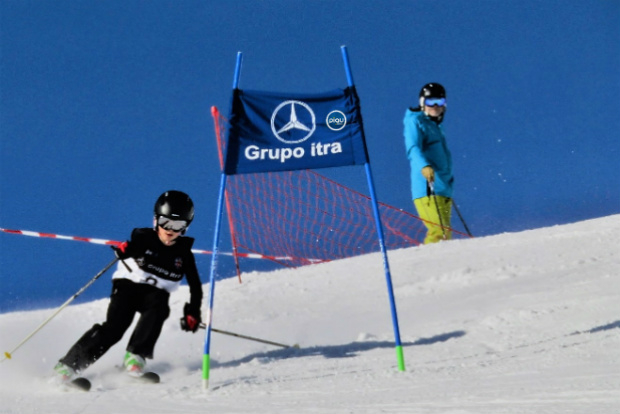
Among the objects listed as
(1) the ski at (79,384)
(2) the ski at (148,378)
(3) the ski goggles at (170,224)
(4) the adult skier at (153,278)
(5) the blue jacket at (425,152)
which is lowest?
(1) the ski at (79,384)

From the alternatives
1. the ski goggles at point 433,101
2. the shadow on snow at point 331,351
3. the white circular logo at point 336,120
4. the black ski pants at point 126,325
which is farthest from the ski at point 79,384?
the ski goggles at point 433,101

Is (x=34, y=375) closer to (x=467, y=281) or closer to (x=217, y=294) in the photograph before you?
(x=217, y=294)

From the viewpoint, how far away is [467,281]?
702 centimetres

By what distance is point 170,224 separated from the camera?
464 cm

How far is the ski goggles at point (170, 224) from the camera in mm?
4634

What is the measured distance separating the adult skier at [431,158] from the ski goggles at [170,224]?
3.65 meters

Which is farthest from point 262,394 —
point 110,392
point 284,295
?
Answer: point 284,295

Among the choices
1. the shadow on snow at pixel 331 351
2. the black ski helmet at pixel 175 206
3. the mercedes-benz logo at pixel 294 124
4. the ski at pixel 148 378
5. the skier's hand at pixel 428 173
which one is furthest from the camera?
the skier's hand at pixel 428 173

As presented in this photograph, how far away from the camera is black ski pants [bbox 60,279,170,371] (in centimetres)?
437

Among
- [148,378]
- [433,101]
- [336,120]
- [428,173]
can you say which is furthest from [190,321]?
[433,101]

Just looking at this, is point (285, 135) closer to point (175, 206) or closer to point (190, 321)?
point (175, 206)

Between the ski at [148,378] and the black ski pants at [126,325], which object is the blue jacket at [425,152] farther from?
the ski at [148,378]

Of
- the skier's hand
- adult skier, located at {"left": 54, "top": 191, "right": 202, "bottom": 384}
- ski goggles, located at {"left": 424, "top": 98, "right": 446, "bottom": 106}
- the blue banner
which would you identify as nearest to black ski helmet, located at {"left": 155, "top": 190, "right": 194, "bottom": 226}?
adult skier, located at {"left": 54, "top": 191, "right": 202, "bottom": 384}

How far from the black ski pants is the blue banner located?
36.5 inches
